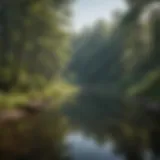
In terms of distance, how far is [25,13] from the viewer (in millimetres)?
1661

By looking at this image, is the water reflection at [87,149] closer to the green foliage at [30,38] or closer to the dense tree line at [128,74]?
the dense tree line at [128,74]

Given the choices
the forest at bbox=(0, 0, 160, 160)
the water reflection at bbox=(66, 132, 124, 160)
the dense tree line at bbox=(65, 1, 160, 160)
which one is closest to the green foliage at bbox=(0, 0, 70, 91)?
the forest at bbox=(0, 0, 160, 160)

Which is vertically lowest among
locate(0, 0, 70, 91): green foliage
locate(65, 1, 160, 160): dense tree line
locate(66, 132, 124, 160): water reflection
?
locate(66, 132, 124, 160): water reflection

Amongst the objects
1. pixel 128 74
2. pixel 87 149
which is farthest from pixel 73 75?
pixel 87 149

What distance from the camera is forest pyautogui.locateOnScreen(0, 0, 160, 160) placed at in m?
1.49

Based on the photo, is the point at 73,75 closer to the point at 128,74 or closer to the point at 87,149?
the point at 128,74

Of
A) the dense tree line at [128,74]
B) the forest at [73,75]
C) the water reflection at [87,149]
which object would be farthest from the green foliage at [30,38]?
the water reflection at [87,149]

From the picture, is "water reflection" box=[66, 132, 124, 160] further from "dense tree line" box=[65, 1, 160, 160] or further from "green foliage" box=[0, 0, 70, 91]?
"green foliage" box=[0, 0, 70, 91]

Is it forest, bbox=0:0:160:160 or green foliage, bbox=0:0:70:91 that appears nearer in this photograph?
forest, bbox=0:0:160:160

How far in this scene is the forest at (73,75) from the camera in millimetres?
1487

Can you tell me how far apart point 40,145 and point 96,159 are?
0.28 m

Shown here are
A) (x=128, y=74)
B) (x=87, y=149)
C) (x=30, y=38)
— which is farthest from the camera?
(x=30, y=38)

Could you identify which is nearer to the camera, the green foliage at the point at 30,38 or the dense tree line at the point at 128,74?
the dense tree line at the point at 128,74

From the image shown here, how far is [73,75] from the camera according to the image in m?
1.57
